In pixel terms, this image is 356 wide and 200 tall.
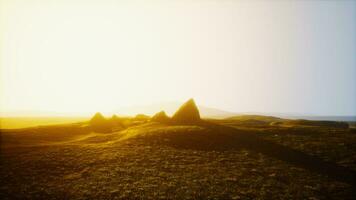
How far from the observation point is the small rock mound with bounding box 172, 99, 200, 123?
53.2 m

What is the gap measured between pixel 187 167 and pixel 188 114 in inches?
1081

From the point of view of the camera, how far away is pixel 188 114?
5406cm

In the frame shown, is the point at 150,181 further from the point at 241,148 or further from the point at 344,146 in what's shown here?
the point at 344,146

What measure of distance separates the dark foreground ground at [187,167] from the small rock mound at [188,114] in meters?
10.1

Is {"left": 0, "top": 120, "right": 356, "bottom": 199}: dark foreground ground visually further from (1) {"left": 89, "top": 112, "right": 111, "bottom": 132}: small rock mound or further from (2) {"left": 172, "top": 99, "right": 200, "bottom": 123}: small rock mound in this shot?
(1) {"left": 89, "top": 112, "right": 111, "bottom": 132}: small rock mound

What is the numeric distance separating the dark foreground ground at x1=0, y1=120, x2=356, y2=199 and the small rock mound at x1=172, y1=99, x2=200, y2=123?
397 inches

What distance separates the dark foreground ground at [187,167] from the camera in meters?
20.9

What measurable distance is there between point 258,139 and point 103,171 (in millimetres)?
24832

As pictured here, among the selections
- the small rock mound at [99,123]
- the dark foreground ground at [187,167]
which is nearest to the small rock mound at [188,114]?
the dark foreground ground at [187,167]

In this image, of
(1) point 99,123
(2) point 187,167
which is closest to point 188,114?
(1) point 99,123

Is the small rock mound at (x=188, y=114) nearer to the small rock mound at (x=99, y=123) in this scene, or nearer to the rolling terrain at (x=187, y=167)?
the rolling terrain at (x=187, y=167)

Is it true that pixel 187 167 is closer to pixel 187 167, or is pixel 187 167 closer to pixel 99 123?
pixel 187 167

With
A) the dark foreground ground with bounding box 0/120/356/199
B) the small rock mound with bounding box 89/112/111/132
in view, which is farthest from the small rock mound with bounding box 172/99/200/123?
the small rock mound with bounding box 89/112/111/132

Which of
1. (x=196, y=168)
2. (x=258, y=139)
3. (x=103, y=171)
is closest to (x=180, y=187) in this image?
(x=196, y=168)
